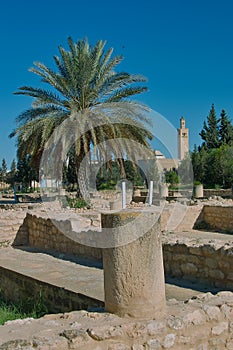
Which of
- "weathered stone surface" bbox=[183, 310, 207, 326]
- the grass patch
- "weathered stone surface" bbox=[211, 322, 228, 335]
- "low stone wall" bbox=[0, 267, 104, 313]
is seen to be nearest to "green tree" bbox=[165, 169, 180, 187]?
"low stone wall" bbox=[0, 267, 104, 313]

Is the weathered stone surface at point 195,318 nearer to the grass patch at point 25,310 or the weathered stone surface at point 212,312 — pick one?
the weathered stone surface at point 212,312

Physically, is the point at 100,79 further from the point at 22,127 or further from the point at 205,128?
the point at 205,128

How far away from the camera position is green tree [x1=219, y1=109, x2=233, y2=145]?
4934cm

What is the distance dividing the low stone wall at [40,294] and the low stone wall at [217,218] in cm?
786

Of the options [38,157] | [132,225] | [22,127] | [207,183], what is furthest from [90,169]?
[207,183]

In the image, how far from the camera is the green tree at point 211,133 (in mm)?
49763

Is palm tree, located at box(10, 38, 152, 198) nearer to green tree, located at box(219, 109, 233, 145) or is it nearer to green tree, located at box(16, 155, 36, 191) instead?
green tree, located at box(16, 155, 36, 191)

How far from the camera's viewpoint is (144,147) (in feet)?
49.6

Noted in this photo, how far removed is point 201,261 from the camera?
5.24m

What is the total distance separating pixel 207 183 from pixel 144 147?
23.4 meters

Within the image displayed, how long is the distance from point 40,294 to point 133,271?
259 centimetres

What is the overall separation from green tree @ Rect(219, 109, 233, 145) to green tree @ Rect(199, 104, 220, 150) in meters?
0.62

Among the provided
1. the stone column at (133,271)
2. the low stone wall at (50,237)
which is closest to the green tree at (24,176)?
the low stone wall at (50,237)

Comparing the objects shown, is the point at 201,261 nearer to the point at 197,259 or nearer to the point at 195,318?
the point at 197,259
